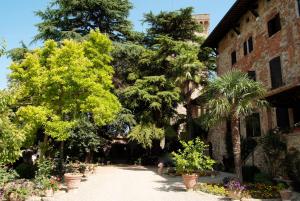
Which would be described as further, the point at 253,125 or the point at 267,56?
the point at 253,125

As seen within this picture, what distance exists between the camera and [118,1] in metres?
29.3

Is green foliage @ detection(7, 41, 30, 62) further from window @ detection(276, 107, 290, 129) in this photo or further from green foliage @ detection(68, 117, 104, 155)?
window @ detection(276, 107, 290, 129)

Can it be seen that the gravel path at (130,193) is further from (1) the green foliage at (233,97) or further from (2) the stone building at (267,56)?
(2) the stone building at (267,56)

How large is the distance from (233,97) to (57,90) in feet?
33.1

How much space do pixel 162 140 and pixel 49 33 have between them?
48.3 ft

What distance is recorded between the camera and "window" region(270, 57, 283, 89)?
17.6 meters

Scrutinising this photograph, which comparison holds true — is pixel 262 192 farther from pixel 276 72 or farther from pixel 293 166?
pixel 276 72

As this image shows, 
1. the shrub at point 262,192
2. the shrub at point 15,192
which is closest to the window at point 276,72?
Answer: the shrub at point 262,192

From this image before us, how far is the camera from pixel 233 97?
14.6 metres

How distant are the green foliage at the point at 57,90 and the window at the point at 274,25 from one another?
37.9 ft

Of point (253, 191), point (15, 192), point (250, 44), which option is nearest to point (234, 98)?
point (253, 191)

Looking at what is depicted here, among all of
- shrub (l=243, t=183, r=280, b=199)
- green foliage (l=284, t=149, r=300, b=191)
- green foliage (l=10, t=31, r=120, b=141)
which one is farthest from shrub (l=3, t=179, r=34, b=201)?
green foliage (l=284, t=149, r=300, b=191)

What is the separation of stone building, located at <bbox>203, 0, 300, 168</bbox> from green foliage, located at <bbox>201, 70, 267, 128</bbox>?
735 mm

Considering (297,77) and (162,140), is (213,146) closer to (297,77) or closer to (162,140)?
(162,140)
